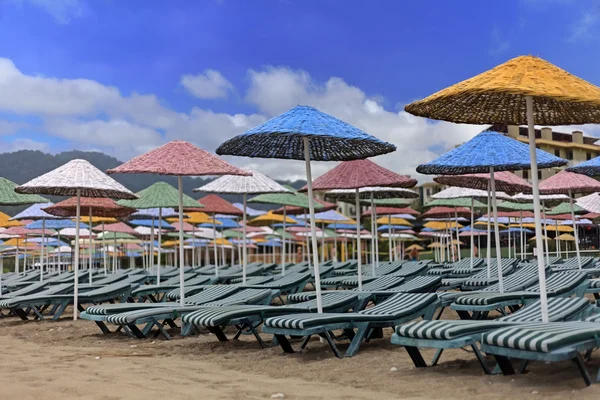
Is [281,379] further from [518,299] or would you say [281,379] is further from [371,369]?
[518,299]

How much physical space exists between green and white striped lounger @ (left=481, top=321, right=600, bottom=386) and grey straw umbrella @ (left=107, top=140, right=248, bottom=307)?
4.30m

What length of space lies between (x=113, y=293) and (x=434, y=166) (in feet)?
19.7

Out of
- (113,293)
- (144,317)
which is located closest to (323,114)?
(144,317)

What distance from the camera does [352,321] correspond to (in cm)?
647

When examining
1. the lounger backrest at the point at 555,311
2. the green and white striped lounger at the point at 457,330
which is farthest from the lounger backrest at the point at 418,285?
the green and white striped lounger at the point at 457,330

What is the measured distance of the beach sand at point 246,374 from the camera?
15.9ft

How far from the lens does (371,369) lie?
5934 millimetres

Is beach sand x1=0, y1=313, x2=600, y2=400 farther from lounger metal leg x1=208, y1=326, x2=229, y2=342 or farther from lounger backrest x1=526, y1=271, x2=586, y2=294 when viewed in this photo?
lounger backrest x1=526, y1=271, x2=586, y2=294

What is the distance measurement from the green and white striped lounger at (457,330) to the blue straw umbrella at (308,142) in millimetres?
1646

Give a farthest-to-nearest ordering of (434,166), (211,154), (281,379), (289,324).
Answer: (211,154) < (434,166) < (289,324) < (281,379)

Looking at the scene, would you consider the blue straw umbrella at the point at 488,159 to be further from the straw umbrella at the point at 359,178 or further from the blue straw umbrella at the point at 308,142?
the straw umbrella at the point at 359,178

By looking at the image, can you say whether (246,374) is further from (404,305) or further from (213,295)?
(213,295)

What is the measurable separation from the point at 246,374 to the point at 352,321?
1.09 m

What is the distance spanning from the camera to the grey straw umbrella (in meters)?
8.17
